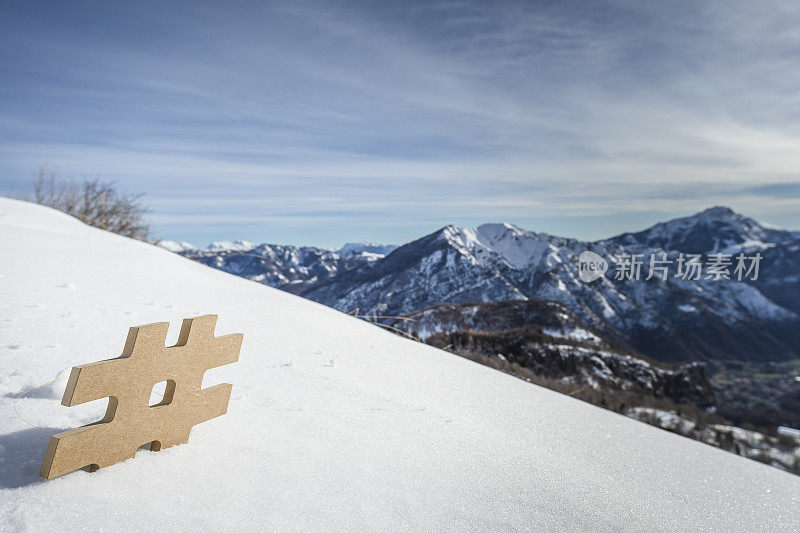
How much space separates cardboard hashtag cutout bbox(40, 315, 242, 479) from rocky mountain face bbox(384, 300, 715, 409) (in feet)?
56.2

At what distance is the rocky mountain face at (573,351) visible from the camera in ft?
80.4

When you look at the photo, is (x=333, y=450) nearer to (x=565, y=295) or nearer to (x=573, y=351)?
(x=573, y=351)

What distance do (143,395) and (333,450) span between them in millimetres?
702

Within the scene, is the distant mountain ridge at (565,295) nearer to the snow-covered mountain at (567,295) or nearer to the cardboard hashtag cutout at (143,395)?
the snow-covered mountain at (567,295)

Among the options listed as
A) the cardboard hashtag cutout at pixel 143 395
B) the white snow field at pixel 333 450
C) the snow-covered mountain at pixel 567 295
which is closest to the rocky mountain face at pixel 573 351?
the white snow field at pixel 333 450

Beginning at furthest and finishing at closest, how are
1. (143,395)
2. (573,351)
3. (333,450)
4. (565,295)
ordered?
(565,295)
(573,351)
(333,450)
(143,395)

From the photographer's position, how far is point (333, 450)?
1612 millimetres

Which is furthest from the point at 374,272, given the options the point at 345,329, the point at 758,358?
the point at 758,358

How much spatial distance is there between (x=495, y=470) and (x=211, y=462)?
1.08 metres

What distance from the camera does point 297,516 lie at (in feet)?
4.06

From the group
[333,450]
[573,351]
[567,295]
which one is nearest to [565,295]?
[567,295]

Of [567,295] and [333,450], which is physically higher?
[333,450]

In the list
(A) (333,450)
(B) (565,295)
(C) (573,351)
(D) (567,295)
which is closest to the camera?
(A) (333,450)

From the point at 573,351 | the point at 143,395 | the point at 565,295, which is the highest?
the point at 143,395
